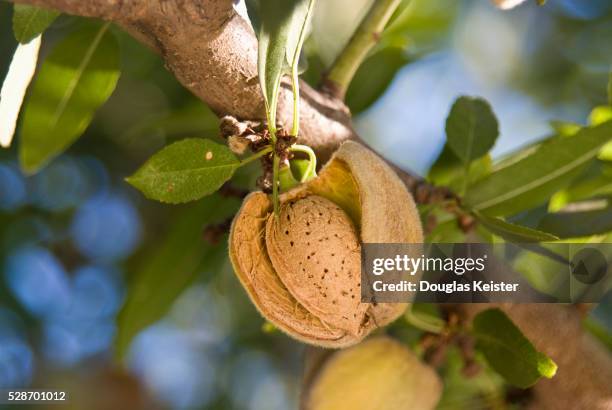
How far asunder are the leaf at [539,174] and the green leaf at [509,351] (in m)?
0.16

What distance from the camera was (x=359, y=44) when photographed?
107 cm

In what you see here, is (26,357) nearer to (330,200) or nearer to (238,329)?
(238,329)

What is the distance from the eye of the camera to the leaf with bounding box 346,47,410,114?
1383 millimetres

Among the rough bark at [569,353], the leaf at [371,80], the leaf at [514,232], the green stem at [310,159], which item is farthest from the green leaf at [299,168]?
the leaf at [371,80]

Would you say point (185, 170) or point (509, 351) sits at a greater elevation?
point (185, 170)

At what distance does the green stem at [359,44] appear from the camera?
107 centimetres

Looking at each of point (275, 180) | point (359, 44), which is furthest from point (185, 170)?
point (359, 44)

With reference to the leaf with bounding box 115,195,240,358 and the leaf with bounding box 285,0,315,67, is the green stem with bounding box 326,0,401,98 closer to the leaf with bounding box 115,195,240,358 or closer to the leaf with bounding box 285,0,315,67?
the leaf with bounding box 285,0,315,67

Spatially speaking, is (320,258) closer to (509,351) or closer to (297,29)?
(297,29)

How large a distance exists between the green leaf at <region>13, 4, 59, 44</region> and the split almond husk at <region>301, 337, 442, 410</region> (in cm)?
58

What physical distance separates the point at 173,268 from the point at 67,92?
37 centimetres

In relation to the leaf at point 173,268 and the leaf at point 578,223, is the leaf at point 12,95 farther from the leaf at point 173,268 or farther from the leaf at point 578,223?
the leaf at point 578,223

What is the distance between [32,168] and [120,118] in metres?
0.80

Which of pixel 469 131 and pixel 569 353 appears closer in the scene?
pixel 569 353
